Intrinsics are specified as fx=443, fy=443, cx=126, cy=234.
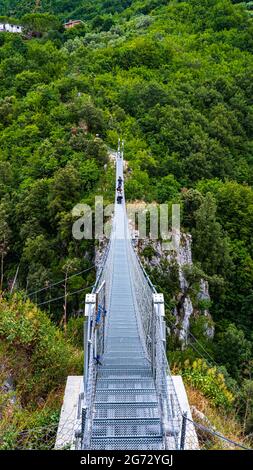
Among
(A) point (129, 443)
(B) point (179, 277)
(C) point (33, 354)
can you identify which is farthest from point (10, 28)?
(A) point (129, 443)

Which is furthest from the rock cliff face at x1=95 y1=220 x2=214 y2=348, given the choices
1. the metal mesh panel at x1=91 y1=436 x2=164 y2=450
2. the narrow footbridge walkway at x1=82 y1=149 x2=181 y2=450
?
the metal mesh panel at x1=91 y1=436 x2=164 y2=450

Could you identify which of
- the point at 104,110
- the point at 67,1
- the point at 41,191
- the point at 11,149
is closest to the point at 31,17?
the point at 67,1

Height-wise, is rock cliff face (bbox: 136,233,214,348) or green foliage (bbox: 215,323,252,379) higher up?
rock cliff face (bbox: 136,233,214,348)

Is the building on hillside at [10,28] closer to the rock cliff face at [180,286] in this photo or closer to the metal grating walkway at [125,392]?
the rock cliff face at [180,286]

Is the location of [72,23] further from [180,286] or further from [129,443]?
[129,443]

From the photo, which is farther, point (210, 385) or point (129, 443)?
point (210, 385)

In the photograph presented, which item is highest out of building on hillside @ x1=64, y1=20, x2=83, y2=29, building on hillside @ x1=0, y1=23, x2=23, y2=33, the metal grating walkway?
building on hillside @ x1=64, y1=20, x2=83, y2=29

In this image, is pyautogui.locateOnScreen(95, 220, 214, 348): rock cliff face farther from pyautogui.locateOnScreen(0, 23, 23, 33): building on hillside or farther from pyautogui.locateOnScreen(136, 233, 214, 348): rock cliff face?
pyautogui.locateOnScreen(0, 23, 23, 33): building on hillside

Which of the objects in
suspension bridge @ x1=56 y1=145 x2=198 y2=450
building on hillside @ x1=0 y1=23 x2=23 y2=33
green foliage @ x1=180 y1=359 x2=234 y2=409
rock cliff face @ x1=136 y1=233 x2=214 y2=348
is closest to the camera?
suspension bridge @ x1=56 y1=145 x2=198 y2=450
